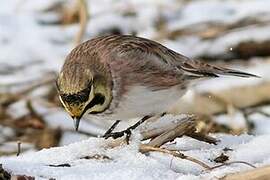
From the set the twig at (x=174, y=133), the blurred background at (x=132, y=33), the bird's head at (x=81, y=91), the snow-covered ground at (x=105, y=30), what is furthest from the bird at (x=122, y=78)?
the snow-covered ground at (x=105, y=30)

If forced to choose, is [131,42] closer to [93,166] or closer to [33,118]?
[93,166]

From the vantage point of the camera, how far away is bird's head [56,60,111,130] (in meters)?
4.09

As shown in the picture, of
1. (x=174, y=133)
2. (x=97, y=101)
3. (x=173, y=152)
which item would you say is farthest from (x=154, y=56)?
(x=173, y=152)

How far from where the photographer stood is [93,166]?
3510 mm

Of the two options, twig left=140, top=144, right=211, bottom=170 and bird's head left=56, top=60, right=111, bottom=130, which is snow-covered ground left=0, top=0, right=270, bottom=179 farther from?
twig left=140, top=144, right=211, bottom=170

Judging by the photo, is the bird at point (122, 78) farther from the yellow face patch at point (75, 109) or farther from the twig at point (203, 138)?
the twig at point (203, 138)

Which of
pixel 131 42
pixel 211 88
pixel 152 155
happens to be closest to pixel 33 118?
pixel 211 88

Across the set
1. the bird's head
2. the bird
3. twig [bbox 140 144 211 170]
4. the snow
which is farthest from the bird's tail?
twig [bbox 140 144 211 170]

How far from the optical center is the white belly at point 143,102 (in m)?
4.35

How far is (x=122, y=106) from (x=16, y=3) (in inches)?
188

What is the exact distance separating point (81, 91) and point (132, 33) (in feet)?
13.9

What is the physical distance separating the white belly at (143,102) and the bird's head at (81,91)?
9 centimetres

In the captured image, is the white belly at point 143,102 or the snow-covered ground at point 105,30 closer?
the white belly at point 143,102

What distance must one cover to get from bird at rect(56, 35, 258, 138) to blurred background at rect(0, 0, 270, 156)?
998 mm
